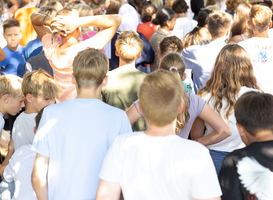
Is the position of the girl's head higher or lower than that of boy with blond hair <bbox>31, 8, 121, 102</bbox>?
lower

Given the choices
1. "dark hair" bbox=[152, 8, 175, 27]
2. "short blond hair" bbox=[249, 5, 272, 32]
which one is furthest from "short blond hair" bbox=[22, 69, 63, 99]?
"dark hair" bbox=[152, 8, 175, 27]

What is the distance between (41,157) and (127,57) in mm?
1421

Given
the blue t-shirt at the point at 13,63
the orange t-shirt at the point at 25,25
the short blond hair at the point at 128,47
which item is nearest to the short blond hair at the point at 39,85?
the short blond hair at the point at 128,47

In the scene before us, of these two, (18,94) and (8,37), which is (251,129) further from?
(8,37)

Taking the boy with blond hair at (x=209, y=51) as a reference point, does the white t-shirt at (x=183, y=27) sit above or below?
below

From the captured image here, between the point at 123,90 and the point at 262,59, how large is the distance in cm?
163

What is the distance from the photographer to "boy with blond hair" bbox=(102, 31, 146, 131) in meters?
2.90

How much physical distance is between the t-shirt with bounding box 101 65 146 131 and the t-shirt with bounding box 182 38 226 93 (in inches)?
36.2

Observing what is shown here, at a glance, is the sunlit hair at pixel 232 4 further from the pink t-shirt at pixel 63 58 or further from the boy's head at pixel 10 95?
the boy's head at pixel 10 95

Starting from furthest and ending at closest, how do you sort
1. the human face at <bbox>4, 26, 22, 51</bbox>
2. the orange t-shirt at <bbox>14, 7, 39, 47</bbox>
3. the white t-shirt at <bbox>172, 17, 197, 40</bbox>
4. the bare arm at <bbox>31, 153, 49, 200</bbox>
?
the white t-shirt at <bbox>172, 17, 197, 40</bbox> < the orange t-shirt at <bbox>14, 7, 39, 47</bbox> < the human face at <bbox>4, 26, 22, 51</bbox> < the bare arm at <bbox>31, 153, 49, 200</bbox>

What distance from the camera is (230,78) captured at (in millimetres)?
2512

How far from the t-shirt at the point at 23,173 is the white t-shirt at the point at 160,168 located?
0.85 m

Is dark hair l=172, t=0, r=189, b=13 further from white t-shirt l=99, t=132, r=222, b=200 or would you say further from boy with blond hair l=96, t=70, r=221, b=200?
white t-shirt l=99, t=132, r=222, b=200

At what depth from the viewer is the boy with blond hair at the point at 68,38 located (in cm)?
264
